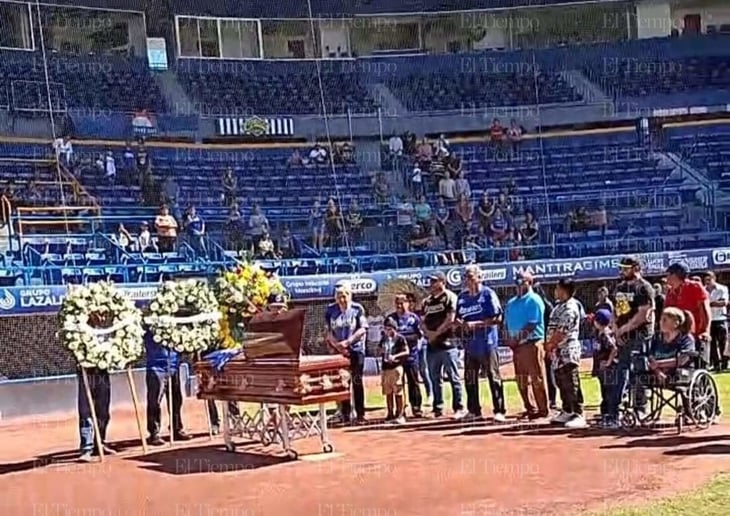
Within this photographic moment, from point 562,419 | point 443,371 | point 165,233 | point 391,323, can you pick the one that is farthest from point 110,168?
point 562,419

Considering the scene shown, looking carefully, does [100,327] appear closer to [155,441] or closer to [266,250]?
[155,441]

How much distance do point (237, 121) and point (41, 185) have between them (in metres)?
7.91

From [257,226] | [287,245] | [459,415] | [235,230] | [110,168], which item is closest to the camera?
[459,415]

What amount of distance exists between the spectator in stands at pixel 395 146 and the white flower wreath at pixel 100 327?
21.0 metres

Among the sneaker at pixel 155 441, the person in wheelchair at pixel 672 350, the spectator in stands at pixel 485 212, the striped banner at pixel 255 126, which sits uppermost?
the striped banner at pixel 255 126

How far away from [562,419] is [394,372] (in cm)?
215

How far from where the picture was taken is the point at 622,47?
120ft

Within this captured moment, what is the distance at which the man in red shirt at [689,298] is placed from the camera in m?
11.9

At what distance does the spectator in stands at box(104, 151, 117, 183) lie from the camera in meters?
27.9

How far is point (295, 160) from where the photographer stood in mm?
31734

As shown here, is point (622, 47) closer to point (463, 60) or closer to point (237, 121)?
point (463, 60)

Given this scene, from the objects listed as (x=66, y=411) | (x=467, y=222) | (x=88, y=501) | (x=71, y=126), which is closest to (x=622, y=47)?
(x=467, y=222)

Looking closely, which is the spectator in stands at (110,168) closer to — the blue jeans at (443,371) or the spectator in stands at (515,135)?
the spectator in stands at (515,135)

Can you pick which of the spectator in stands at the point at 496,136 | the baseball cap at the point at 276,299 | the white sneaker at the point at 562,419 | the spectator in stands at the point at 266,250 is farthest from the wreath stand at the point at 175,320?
the spectator in stands at the point at 496,136
